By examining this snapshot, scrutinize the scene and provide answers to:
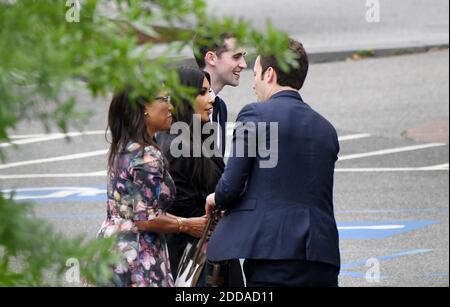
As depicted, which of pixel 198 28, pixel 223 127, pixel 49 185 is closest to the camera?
pixel 198 28

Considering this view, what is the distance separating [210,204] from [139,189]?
401 millimetres

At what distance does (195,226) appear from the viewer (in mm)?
5914

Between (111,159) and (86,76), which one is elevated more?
(86,76)

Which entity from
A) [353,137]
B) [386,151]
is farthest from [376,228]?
[353,137]

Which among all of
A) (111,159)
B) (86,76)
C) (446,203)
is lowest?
(446,203)

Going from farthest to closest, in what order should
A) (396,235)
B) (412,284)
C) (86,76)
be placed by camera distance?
1. (396,235)
2. (412,284)
3. (86,76)

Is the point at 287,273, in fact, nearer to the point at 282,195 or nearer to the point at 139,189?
the point at 282,195

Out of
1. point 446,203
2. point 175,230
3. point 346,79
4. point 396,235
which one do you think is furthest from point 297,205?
point 346,79

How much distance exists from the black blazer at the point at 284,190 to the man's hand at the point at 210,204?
0.21 metres

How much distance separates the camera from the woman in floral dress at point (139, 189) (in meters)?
5.40

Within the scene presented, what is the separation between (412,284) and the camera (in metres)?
9.67

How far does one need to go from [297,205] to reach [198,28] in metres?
3.54

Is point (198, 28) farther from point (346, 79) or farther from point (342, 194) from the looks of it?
point (346, 79)

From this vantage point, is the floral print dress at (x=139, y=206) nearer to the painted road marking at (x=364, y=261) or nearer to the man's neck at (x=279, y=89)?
the man's neck at (x=279, y=89)
